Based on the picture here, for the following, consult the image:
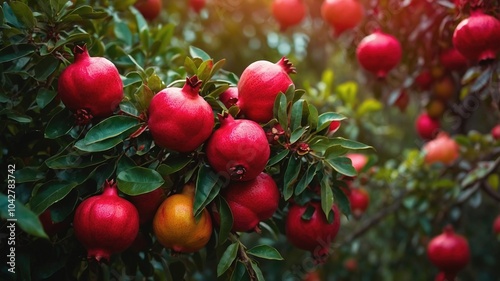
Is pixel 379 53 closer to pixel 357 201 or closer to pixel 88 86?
pixel 357 201

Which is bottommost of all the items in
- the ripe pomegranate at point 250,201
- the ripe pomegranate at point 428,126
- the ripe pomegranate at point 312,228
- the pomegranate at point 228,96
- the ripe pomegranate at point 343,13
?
the ripe pomegranate at point 428,126

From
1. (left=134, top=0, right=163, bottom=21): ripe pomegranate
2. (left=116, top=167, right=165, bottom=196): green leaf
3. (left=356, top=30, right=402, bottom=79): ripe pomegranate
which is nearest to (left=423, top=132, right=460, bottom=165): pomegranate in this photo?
(left=356, top=30, right=402, bottom=79): ripe pomegranate

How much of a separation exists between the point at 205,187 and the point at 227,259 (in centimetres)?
17

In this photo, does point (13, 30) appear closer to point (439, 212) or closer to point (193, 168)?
point (193, 168)

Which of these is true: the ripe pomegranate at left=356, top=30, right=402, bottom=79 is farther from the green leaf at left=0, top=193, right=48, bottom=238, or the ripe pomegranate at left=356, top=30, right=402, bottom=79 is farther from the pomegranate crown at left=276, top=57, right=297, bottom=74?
the green leaf at left=0, top=193, right=48, bottom=238

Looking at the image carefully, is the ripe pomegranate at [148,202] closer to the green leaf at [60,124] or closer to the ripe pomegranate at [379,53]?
the green leaf at [60,124]

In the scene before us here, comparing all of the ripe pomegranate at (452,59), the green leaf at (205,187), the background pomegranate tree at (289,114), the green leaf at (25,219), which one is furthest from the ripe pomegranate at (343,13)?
the green leaf at (25,219)

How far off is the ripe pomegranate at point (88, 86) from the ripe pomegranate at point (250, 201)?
34cm

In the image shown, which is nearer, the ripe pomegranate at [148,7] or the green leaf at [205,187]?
the green leaf at [205,187]

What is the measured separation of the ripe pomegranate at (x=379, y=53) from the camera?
190cm

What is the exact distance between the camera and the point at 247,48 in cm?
342

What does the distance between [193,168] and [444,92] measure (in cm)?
159

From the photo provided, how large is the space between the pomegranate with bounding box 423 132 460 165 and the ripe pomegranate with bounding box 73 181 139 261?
69.5 inches

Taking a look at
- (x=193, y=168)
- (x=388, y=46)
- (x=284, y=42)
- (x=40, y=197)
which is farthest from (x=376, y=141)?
(x=40, y=197)
